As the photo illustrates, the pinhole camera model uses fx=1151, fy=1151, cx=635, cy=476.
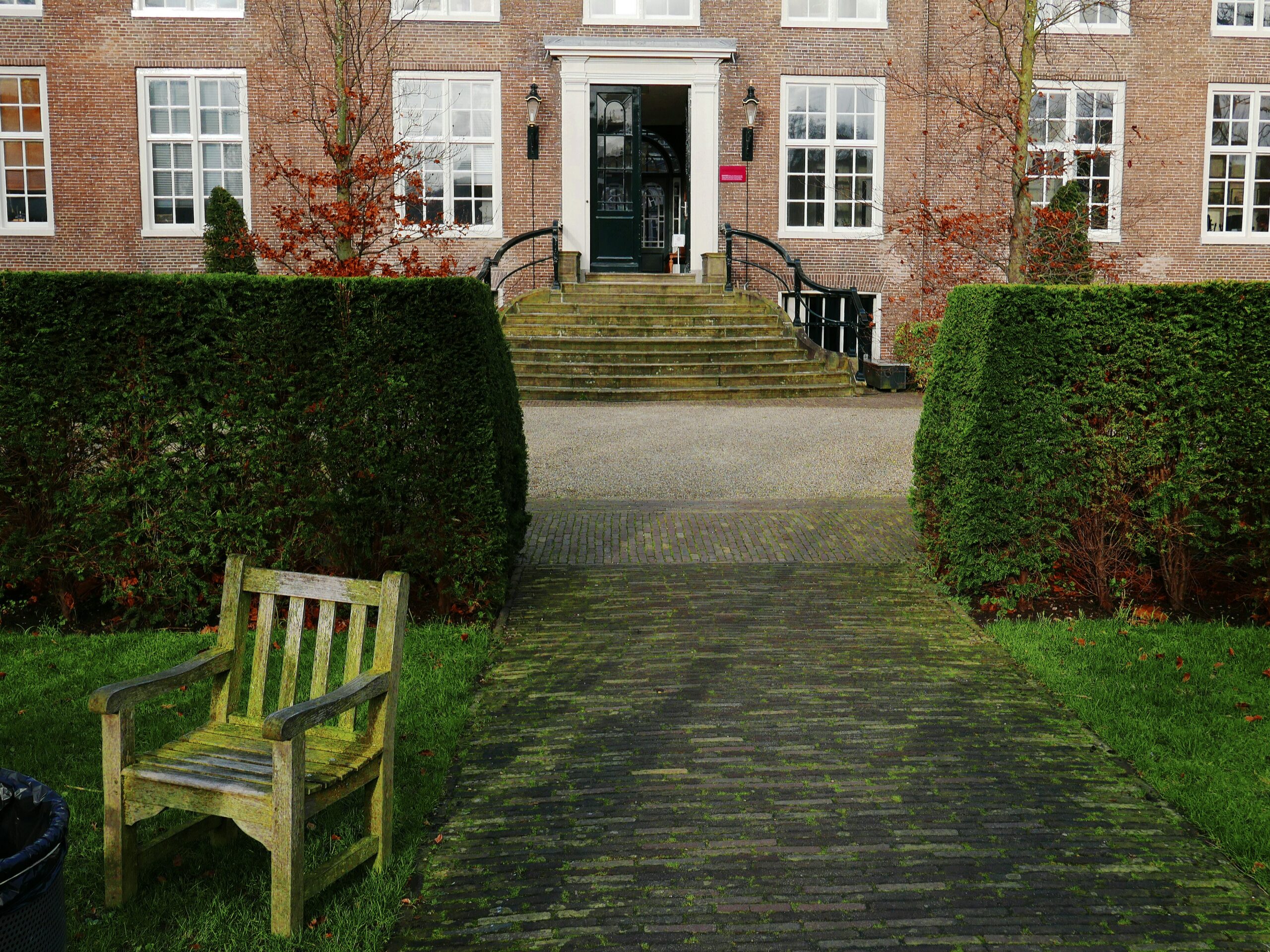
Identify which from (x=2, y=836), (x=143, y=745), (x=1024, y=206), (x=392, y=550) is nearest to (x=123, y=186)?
(x=1024, y=206)

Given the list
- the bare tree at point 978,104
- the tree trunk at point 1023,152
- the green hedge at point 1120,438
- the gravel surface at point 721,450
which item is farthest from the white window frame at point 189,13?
the green hedge at point 1120,438

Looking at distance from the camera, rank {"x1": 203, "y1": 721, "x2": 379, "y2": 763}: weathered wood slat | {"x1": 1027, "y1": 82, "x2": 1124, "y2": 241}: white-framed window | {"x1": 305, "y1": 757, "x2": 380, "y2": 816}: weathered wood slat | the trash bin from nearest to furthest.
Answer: the trash bin → {"x1": 305, "y1": 757, "x2": 380, "y2": 816}: weathered wood slat → {"x1": 203, "y1": 721, "x2": 379, "y2": 763}: weathered wood slat → {"x1": 1027, "y1": 82, "x2": 1124, "y2": 241}: white-framed window

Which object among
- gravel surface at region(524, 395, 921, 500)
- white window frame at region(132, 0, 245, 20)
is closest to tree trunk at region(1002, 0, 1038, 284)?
gravel surface at region(524, 395, 921, 500)

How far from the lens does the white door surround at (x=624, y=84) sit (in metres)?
19.9

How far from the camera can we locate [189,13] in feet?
64.7

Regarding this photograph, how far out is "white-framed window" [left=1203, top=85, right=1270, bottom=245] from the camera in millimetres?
20875

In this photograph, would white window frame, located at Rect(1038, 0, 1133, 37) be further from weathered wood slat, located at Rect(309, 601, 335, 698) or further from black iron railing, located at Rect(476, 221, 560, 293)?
weathered wood slat, located at Rect(309, 601, 335, 698)

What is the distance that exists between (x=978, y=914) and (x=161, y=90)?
2053cm

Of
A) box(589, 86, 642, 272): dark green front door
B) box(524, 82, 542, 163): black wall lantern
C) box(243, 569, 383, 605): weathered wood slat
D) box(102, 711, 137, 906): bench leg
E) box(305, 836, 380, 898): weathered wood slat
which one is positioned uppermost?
box(524, 82, 542, 163): black wall lantern

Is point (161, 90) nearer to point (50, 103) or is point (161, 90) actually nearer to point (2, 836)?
point (50, 103)

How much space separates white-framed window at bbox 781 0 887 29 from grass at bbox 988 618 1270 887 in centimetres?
1663

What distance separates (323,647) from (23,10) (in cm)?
2021

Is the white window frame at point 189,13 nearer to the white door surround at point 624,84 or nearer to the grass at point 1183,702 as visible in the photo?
the white door surround at point 624,84

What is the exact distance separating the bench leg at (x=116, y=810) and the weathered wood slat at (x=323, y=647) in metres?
0.57
